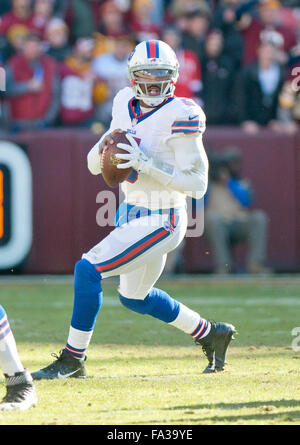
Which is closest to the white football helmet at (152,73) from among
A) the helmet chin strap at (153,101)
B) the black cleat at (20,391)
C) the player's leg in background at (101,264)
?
the helmet chin strap at (153,101)

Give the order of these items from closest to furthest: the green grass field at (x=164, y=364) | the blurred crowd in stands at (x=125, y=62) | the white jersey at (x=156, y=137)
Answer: the green grass field at (x=164, y=364), the white jersey at (x=156, y=137), the blurred crowd in stands at (x=125, y=62)

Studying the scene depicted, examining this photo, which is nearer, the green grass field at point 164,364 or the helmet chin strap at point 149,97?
the green grass field at point 164,364

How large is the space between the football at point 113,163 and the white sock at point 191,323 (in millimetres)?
879

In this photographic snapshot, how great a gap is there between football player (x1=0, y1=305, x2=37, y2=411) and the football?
104 cm

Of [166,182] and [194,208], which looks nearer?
[166,182]

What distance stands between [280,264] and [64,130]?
280 cm

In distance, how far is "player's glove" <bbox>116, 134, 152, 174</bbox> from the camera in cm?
492

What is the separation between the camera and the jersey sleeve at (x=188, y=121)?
506cm

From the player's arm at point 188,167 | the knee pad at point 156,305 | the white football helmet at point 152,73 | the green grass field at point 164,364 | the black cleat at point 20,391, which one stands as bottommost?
the green grass field at point 164,364

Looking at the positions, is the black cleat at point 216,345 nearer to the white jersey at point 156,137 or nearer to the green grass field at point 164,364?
the green grass field at point 164,364
